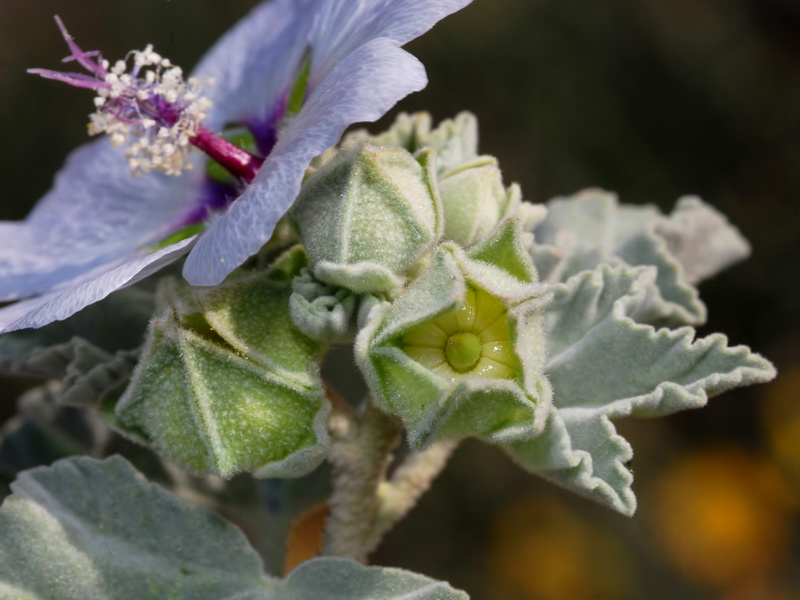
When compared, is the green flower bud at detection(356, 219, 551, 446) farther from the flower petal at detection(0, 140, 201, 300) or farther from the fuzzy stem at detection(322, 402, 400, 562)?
the flower petal at detection(0, 140, 201, 300)

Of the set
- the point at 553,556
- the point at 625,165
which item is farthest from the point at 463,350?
the point at 625,165

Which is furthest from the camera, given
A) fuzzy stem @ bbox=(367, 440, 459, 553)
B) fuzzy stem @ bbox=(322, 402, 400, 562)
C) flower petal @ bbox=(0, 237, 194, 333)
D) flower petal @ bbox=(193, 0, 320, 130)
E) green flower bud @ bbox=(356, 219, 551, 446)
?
flower petal @ bbox=(193, 0, 320, 130)

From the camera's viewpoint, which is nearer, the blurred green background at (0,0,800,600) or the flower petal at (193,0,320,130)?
the flower petal at (193,0,320,130)

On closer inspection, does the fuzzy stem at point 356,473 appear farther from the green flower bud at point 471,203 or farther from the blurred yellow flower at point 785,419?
the blurred yellow flower at point 785,419

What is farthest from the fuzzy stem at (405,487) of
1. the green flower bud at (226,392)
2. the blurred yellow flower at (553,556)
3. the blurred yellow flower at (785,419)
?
the blurred yellow flower at (785,419)

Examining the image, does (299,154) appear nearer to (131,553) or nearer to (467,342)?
(467,342)

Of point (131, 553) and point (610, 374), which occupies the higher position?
point (610, 374)

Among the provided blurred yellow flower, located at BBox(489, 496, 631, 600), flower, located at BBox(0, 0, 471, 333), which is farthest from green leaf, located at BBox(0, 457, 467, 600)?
blurred yellow flower, located at BBox(489, 496, 631, 600)
